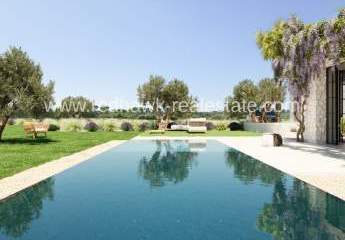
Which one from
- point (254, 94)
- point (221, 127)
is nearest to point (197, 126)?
point (221, 127)

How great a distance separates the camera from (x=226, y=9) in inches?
843

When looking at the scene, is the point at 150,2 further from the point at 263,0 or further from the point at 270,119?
the point at 270,119

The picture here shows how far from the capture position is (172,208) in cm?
557

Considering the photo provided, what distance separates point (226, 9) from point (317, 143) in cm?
938

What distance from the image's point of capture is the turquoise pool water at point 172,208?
437cm

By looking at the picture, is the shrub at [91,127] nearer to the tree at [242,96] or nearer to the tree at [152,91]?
the tree at [152,91]

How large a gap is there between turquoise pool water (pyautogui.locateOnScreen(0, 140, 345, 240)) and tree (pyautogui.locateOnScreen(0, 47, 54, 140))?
9428mm

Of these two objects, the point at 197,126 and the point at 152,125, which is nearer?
the point at 197,126

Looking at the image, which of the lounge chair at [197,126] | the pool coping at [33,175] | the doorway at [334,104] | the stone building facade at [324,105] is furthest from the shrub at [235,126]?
the pool coping at [33,175]

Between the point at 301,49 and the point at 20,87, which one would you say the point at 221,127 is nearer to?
the point at 301,49

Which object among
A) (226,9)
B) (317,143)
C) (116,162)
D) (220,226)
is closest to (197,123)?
(226,9)

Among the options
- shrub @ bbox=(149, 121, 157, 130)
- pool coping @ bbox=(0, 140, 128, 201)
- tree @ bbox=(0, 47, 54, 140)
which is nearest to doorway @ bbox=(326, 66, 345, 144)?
pool coping @ bbox=(0, 140, 128, 201)

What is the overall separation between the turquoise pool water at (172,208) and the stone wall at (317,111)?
10.1m

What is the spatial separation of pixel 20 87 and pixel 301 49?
13.0 meters
